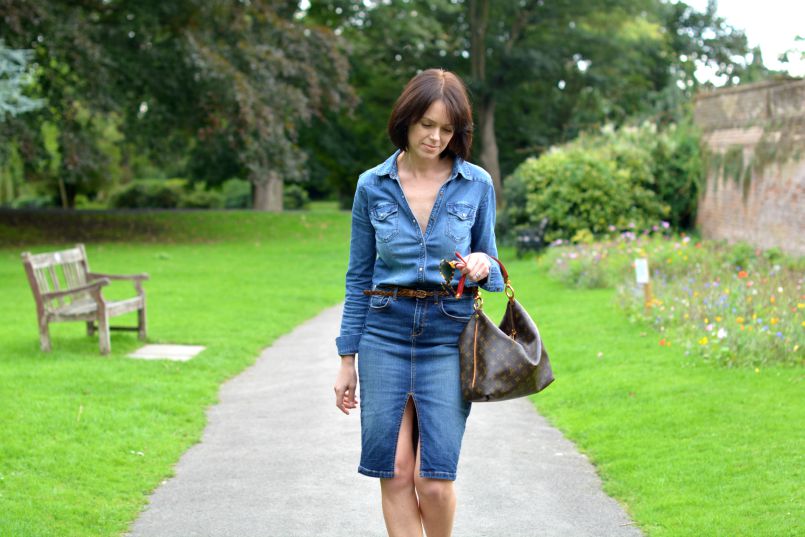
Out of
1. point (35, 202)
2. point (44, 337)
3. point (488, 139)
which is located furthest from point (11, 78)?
point (35, 202)

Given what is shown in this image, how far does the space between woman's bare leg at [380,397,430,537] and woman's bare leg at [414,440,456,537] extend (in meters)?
0.03

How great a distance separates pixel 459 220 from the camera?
3898 millimetres

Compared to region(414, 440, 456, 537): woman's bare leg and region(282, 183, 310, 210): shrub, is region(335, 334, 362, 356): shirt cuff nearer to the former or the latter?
region(414, 440, 456, 537): woman's bare leg

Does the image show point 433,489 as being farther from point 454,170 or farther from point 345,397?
point 454,170

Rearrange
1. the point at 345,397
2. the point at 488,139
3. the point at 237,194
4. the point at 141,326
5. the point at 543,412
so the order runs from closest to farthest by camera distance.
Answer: the point at 345,397, the point at 543,412, the point at 141,326, the point at 488,139, the point at 237,194

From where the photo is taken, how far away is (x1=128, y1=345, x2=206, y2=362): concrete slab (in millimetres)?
10734

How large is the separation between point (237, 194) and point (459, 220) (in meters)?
48.3

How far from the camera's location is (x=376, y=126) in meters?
46.8

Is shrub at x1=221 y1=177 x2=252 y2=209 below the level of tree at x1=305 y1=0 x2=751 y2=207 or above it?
below

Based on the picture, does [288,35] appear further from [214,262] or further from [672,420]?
[672,420]

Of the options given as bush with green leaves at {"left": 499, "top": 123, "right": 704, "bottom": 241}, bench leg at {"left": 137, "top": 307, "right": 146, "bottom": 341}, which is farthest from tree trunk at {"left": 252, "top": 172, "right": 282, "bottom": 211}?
bench leg at {"left": 137, "top": 307, "right": 146, "bottom": 341}

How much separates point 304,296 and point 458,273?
13.5 metres

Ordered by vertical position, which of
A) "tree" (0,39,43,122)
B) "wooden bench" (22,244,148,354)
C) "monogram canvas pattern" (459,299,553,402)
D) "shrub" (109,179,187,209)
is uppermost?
"tree" (0,39,43,122)

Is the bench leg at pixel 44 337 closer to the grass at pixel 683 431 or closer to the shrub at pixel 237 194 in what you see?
the grass at pixel 683 431
